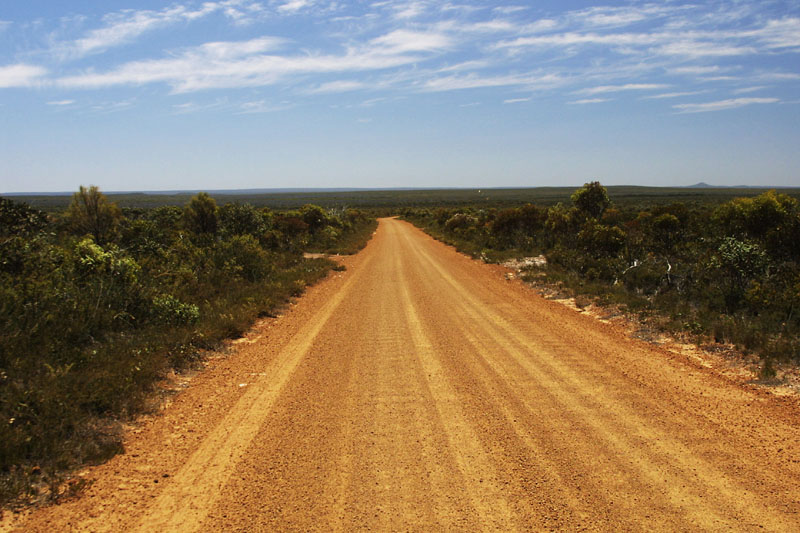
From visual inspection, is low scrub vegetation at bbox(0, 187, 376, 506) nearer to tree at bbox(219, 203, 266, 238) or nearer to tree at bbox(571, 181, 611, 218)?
tree at bbox(219, 203, 266, 238)

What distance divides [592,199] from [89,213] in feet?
73.1

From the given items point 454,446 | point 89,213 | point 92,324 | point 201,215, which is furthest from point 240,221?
point 454,446

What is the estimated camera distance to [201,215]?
2303 cm

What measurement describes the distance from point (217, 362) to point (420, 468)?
451cm

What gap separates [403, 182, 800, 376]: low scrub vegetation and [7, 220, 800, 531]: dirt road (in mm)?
1790

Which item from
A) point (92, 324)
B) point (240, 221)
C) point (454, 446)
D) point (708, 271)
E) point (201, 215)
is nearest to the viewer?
point (454, 446)

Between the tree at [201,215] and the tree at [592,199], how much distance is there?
18.1 metres

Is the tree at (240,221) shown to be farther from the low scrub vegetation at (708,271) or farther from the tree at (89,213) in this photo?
the low scrub vegetation at (708,271)

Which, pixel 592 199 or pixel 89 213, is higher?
pixel 592 199

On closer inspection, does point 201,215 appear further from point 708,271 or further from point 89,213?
point 708,271

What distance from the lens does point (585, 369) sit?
22.4 feet

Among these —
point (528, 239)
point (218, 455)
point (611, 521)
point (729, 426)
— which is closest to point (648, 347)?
point (729, 426)

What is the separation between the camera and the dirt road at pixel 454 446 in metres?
3.54

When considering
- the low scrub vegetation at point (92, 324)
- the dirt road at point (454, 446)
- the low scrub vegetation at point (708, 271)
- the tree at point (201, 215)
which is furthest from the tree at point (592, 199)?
the tree at point (201, 215)
